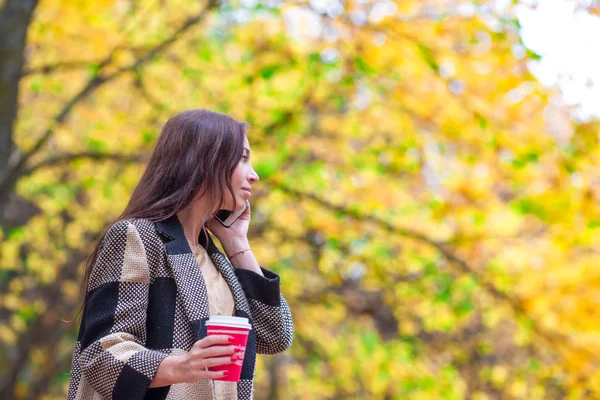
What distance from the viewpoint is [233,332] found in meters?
1.88

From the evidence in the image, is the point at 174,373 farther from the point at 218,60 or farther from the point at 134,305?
the point at 218,60

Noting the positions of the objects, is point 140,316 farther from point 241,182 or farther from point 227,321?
point 241,182

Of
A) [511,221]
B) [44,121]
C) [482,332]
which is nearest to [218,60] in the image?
[44,121]

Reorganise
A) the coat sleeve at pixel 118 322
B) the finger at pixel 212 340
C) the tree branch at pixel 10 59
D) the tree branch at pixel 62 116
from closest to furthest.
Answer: the finger at pixel 212 340
the coat sleeve at pixel 118 322
the tree branch at pixel 10 59
the tree branch at pixel 62 116

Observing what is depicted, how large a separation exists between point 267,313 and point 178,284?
375 mm

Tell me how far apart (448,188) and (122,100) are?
3846 mm

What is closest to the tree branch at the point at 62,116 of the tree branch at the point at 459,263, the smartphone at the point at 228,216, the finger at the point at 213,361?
the tree branch at the point at 459,263

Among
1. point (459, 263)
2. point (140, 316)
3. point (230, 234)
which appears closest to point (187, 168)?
point (230, 234)

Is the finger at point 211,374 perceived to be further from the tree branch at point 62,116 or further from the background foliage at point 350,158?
the tree branch at point 62,116

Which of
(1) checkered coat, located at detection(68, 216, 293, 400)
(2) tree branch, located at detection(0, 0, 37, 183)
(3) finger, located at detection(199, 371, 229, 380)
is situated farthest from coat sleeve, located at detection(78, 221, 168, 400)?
(2) tree branch, located at detection(0, 0, 37, 183)

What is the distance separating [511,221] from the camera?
30.8 feet

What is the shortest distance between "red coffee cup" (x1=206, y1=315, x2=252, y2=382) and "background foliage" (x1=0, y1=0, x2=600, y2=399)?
376cm

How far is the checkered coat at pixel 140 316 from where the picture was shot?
1987 mm

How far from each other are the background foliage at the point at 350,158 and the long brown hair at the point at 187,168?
10.3ft
